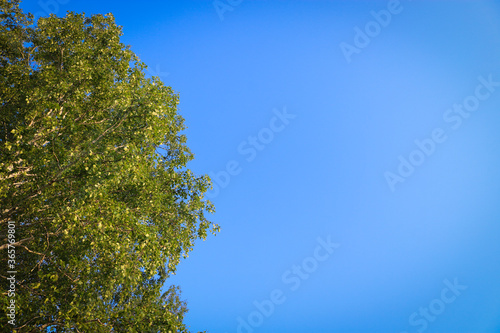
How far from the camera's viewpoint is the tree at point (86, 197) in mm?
14211

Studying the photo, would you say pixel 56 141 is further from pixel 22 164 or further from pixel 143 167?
pixel 143 167

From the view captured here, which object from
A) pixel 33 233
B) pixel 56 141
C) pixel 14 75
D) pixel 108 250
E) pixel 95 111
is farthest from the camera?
pixel 14 75

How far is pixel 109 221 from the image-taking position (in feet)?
47.5

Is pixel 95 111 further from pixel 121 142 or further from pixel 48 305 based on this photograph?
pixel 48 305

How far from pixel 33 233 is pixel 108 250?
155 inches

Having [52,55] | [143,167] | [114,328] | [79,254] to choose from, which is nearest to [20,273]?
[79,254]

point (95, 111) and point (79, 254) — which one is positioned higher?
point (95, 111)

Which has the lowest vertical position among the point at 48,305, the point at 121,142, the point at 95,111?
the point at 48,305

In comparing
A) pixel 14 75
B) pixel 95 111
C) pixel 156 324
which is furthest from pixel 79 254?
pixel 14 75

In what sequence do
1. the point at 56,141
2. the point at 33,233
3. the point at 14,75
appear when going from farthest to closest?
the point at 14,75
the point at 33,233
the point at 56,141

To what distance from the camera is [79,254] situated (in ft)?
52.1

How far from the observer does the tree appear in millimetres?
14211

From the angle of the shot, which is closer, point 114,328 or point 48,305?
point 48,305

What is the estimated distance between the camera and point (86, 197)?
47.0 ft
